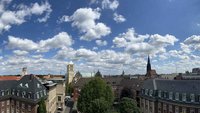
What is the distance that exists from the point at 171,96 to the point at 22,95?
40616 millimetres

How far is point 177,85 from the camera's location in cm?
6856

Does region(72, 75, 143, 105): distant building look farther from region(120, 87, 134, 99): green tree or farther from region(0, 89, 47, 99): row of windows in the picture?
region(0, 89, 47, 99): row of windows

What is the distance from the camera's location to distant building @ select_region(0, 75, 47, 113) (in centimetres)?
6875

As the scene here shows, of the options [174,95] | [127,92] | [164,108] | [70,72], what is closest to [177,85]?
[174,95]

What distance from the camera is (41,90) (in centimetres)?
7269

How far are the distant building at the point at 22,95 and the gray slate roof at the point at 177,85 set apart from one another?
33388 millimetres

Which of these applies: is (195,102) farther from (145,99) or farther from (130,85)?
(130,85)

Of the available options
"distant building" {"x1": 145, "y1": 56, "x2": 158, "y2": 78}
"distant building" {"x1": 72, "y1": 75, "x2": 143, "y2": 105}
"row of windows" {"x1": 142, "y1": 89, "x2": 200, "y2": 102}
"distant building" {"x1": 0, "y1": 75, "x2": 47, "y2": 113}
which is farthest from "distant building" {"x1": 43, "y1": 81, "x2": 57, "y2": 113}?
"distant building" {"x1": 145, "y1": 56, "x2": 158, "y2": 78}

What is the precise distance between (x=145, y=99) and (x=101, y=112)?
1992cm

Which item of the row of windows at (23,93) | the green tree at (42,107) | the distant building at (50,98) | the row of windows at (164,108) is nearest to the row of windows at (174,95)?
the row of windows at (164,108)

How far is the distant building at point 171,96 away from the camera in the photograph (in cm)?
6216

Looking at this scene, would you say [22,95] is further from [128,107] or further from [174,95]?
[174,95]

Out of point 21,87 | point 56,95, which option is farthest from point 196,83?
point 56,95

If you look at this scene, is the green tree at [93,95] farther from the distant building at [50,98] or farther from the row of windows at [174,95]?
the row of windows at [174,95]
